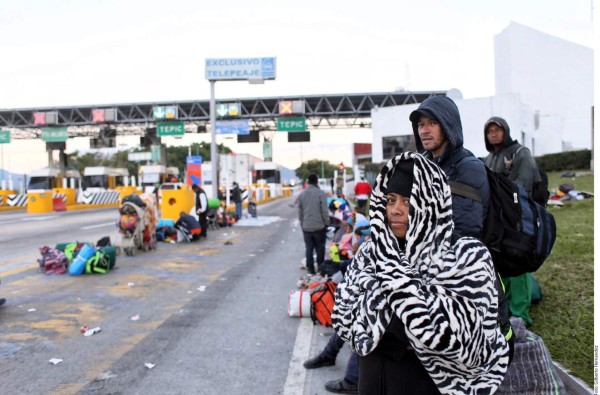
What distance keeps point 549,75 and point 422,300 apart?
1746 inches

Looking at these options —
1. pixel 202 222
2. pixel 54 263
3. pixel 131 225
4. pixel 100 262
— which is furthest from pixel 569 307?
pixel 202 222

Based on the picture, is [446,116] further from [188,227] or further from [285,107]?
[285,107]

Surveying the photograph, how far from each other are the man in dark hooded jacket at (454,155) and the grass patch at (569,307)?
73.7 inches

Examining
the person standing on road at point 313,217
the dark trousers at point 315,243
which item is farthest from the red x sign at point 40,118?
the dark trousers at point 315,243

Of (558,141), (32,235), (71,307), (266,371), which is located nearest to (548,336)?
(266,371)

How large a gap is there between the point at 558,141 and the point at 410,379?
40708mm

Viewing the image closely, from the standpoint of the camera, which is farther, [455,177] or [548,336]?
[548,336]

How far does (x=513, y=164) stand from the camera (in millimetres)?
4461

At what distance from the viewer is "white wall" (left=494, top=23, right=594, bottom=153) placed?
1547 inches

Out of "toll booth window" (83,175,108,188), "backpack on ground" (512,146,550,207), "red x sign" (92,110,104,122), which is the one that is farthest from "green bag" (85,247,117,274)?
"toll booth window" (83,175,108,188)

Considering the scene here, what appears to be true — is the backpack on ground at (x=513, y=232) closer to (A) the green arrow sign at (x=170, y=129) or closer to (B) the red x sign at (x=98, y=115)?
(A) the green arrow sign at (x=170, y=129)

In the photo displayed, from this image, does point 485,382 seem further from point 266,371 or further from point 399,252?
point 266,371

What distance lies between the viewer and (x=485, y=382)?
2.08m

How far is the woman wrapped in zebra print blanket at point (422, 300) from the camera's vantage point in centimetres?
190
